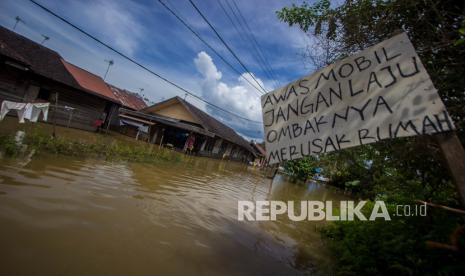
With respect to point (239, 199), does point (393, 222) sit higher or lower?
higher

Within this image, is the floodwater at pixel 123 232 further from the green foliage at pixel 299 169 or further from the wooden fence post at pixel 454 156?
the green foliage at pixel 299 169

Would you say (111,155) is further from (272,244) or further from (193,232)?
(272,244)

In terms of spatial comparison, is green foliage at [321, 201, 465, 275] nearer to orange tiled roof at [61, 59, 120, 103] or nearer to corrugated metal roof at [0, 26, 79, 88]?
corrugated metal roof at [0, 26, 79, 88]

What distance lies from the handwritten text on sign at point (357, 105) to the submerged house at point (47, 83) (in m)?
11.9

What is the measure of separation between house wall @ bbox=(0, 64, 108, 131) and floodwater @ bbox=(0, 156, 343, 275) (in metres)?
6.25

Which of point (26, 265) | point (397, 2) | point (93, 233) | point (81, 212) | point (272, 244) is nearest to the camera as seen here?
point (26, 265)

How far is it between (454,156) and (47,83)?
20.0 metres

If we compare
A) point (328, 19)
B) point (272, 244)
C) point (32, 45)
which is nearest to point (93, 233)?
point (272, 244)

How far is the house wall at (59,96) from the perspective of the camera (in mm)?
13922

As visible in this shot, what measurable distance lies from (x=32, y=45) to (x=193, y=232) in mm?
20389

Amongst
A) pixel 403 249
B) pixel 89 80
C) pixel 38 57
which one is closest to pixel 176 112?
pixel 89 80

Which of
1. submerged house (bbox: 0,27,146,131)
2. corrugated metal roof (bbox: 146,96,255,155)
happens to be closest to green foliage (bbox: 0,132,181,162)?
submerged house (bbox: 0,27,146,131)

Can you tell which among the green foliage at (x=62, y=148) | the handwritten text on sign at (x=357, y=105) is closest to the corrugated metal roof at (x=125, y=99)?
the green foliage at (x=62, y=148)

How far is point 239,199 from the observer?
9.33m
